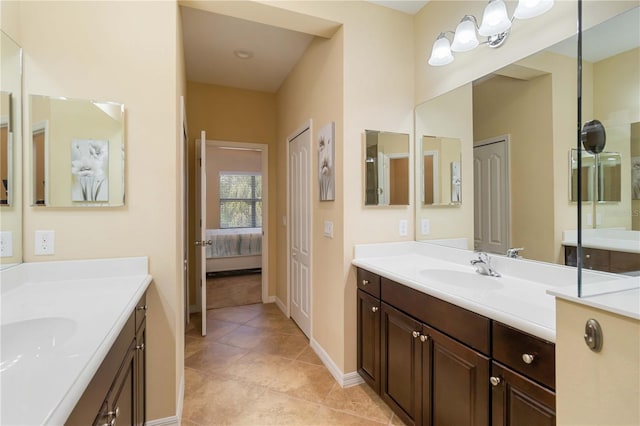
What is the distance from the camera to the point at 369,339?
2.04 m

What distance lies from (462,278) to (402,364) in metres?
0.61

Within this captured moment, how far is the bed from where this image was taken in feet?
17.7

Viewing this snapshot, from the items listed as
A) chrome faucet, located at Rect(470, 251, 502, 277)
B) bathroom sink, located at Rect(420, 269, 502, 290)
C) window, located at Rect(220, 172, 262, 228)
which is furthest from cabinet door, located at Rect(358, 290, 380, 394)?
window, located at Rect(220, 172, 262, 228)

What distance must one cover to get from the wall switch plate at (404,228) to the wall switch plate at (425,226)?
0.11 metres

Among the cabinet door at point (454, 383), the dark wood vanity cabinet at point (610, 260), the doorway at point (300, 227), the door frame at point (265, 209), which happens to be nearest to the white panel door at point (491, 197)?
the dark wood vanity cabinet at point (610, 260)

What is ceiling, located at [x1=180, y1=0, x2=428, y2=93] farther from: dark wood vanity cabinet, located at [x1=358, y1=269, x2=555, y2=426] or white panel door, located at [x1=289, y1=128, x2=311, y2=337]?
dark wood vanity cabinet, located at [x1=358, y1=269, x2=555, y2=426]

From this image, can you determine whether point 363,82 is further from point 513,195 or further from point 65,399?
point 65,399

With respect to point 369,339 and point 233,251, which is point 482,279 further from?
point 233,251

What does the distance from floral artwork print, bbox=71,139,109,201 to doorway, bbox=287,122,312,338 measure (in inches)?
63.7

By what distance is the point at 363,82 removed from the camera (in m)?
2.21

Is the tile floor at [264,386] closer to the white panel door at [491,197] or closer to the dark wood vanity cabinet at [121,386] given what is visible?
the dark wood vanity cabinet at [121,386]

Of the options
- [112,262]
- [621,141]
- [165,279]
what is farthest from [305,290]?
[621,141]

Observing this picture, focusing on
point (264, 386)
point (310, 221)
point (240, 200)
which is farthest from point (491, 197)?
point (240, 200)

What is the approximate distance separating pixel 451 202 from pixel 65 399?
219 centimetres
